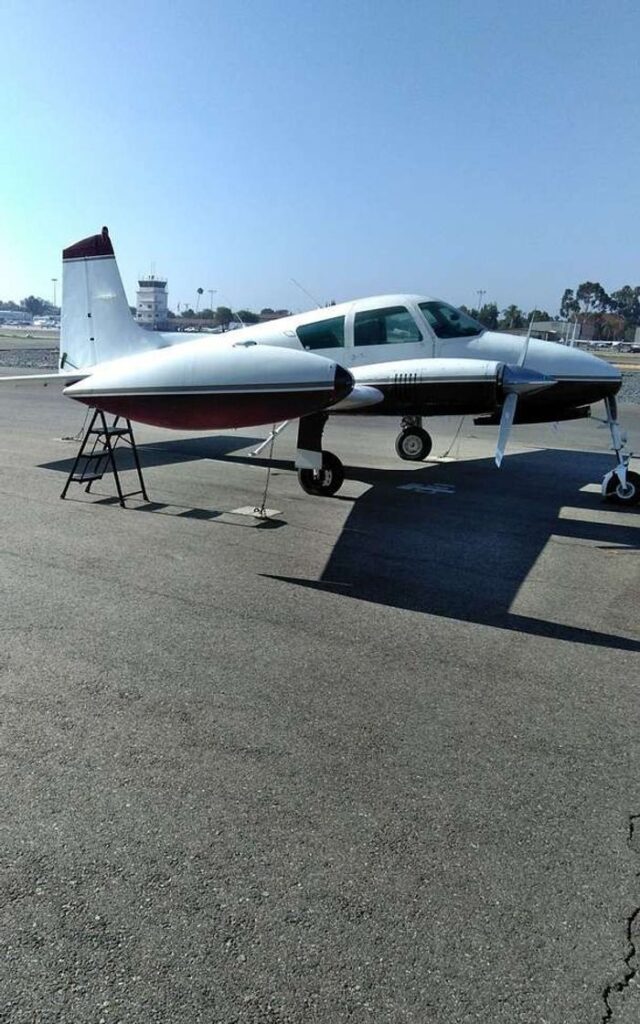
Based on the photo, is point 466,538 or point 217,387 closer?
point 217,387

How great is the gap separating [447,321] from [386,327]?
966 millimetres

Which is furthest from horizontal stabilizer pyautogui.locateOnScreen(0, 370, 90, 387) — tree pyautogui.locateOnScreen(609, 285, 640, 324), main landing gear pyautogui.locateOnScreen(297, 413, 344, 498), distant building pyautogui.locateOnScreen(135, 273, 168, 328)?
tree pyautogui.locateOnScreen(609, 285, 640, 324)

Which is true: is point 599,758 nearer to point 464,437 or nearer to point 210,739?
point 210,739

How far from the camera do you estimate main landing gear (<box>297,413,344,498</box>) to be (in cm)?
882

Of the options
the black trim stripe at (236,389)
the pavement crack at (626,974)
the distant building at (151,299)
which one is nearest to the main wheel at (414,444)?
the black trim stripe at (236,389)

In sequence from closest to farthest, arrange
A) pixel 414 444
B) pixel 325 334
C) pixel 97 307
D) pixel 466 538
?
pixel 466 538 < pixel 325 334 < pixel 97 307 < pixel 414 444

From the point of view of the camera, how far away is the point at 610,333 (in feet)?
443

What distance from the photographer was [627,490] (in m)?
9.52

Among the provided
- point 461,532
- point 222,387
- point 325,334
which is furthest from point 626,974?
point 325,334

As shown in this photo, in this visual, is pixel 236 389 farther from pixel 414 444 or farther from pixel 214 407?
pixel 414 444

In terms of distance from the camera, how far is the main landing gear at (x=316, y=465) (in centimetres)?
882

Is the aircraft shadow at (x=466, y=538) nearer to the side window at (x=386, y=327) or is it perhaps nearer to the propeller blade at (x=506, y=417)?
the propeller blade at (x=506, y=417)

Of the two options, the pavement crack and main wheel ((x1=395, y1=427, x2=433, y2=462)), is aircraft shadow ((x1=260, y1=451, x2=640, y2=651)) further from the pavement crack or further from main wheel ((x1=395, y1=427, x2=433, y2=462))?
the pavement crack

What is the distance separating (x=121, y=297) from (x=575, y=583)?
9.68 meters
